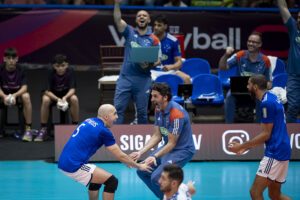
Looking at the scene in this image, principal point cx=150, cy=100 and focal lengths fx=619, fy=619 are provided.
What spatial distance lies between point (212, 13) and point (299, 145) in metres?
6.26

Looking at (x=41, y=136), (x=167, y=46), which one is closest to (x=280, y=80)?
(x=167, y=46)

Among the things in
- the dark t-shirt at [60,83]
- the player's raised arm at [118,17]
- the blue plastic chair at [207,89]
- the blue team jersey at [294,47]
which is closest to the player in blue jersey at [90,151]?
the player's raised arm at [118,17]

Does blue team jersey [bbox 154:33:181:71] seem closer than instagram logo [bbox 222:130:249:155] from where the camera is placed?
No

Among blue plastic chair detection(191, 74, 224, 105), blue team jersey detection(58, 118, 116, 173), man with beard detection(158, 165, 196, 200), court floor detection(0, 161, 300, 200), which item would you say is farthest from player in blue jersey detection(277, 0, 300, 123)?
man with beard detection(158, 165, 196, 200)

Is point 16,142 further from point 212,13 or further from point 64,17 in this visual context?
point 212,13

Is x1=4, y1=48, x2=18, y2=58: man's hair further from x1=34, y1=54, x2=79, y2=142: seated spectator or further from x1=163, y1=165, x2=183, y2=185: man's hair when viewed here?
x1=163, y1=165, x2=183, y2=185: man's hair

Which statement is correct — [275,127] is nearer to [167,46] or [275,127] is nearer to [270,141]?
[270,141]

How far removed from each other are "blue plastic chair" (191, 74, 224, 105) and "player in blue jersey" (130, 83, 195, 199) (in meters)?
4.42

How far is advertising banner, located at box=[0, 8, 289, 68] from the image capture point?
51.1 ft

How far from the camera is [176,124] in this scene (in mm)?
7312

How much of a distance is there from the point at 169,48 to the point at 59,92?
2.21m

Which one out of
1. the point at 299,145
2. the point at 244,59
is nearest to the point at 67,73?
the point at 244,59

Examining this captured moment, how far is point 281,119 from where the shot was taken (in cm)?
714

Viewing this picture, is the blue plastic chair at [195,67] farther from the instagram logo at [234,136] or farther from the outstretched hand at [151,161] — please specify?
the outstretched hand at [151,161]
